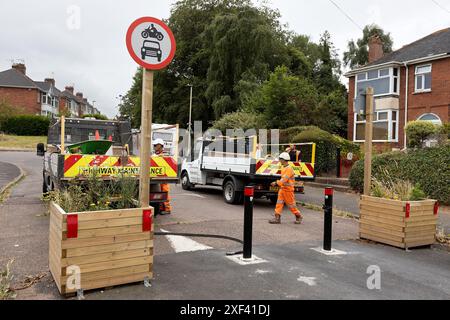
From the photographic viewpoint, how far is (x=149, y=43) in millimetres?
4656

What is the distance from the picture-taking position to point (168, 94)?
41.1m

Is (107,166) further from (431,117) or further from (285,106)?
(431,117)

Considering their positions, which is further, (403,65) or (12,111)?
(12,111)

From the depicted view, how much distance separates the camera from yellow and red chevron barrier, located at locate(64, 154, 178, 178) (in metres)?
7.67

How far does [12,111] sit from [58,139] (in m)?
41.5

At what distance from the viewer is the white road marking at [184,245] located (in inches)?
246

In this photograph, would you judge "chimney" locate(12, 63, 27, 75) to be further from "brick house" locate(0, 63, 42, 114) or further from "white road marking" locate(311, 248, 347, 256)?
"white road marking" locate(311, 248, 347, 256)

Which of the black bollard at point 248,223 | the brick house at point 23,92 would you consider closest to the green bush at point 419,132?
the black bollard at point 248,223

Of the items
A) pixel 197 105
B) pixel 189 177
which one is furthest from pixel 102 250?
pixel 197 105

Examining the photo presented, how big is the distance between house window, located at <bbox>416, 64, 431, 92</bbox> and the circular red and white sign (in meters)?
22.8

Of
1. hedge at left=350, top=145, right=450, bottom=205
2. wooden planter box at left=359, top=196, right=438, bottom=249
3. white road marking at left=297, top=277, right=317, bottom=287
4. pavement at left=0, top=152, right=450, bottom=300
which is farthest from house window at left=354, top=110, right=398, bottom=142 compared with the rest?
white road marking at left=297, top=277, right=317, bottom=287

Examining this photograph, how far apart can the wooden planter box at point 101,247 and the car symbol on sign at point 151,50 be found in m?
1.72
